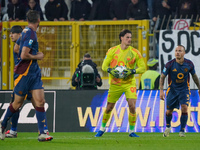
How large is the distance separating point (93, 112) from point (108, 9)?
4720mm

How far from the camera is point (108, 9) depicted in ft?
59.0

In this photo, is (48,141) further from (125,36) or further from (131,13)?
(131,13)

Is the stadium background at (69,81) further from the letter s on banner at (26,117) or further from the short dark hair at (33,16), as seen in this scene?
the short dark hair at (33,16)

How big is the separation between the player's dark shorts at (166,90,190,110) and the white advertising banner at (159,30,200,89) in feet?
11.5

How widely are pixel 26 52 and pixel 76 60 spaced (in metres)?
7.65

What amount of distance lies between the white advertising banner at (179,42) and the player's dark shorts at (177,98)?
11.5 ft

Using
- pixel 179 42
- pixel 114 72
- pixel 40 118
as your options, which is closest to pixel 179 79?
pixel 114 72

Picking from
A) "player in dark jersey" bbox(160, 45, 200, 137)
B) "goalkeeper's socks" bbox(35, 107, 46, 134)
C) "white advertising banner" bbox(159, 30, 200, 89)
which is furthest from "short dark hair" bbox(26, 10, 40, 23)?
"white advertising banner" bbox(159, 30, 200, 89)

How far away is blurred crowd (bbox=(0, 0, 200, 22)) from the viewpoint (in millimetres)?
17281

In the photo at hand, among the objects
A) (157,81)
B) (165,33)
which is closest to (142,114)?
(157,81)

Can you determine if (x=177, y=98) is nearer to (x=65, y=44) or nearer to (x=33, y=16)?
(x=33, y=16)

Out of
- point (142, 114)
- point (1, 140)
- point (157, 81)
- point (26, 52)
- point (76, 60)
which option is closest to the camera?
point (26, 52)

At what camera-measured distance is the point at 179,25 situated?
53.2 feet

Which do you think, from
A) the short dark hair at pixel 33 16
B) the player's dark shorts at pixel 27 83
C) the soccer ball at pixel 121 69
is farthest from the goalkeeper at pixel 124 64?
the short dark hair at pixel 33 16
